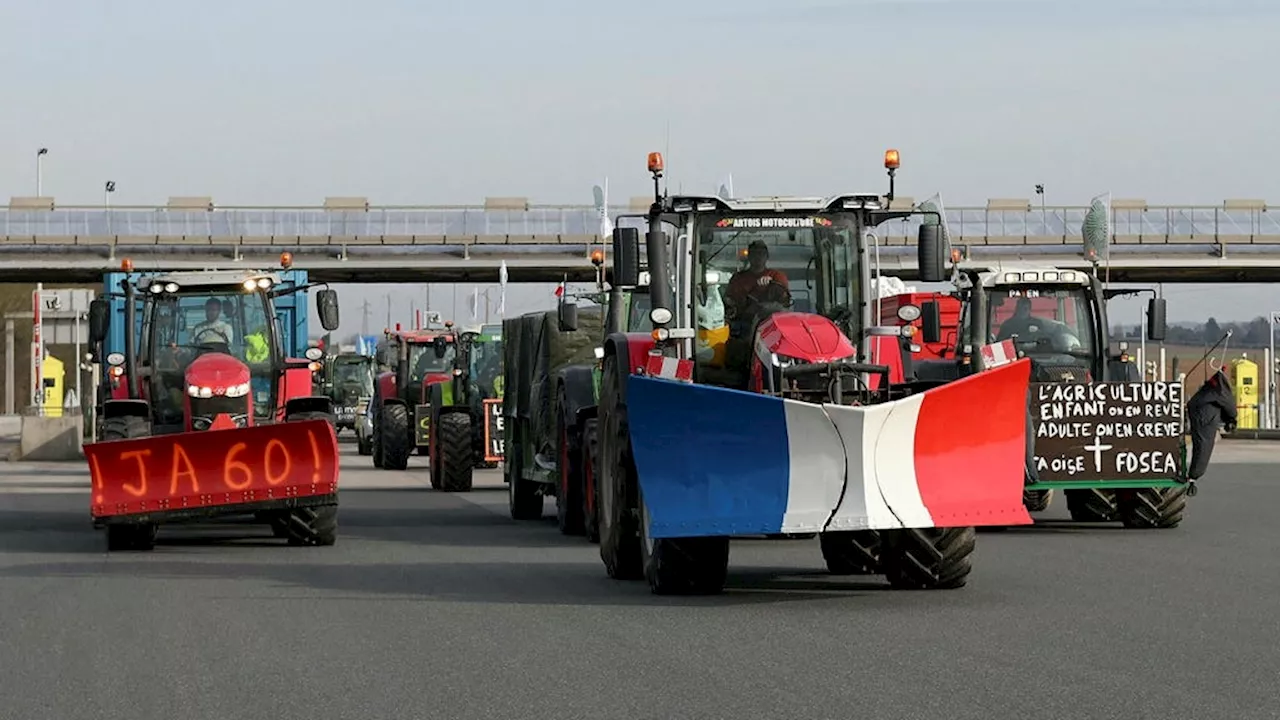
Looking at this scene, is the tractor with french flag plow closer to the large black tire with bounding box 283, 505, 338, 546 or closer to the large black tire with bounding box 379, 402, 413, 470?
the large black tire with bounding box 283, 505, 338, 546

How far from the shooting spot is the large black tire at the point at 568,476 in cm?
2147

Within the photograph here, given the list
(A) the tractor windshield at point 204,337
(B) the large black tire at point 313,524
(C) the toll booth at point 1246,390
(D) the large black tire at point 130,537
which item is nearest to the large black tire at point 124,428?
(D) the large black tire at point 130,537

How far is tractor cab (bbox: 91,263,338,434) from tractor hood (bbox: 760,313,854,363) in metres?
7.16

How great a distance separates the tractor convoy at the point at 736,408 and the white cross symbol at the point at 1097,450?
0.03 metres

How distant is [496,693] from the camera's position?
10.2m

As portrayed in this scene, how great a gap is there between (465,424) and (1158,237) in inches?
2066

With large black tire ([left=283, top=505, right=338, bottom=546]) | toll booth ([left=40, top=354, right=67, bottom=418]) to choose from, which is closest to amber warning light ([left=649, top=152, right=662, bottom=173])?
large black tire ([left=283, top=505, right=338, bottom=546])

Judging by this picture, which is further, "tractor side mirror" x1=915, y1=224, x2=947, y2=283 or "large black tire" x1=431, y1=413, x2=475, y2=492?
"large black tire" x1=431, y1=413, x2=475, y2=492

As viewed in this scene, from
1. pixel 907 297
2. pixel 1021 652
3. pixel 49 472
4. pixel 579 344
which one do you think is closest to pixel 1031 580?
pixel 1021 652

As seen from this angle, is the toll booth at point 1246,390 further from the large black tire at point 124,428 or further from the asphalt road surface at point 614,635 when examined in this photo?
the large black tire at point 124,428

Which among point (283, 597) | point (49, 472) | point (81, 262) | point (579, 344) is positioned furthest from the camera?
point (81, 262)

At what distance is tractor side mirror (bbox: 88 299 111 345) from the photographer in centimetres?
2139

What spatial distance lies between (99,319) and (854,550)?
8533 mm

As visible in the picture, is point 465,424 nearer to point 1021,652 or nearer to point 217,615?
point 217,615
